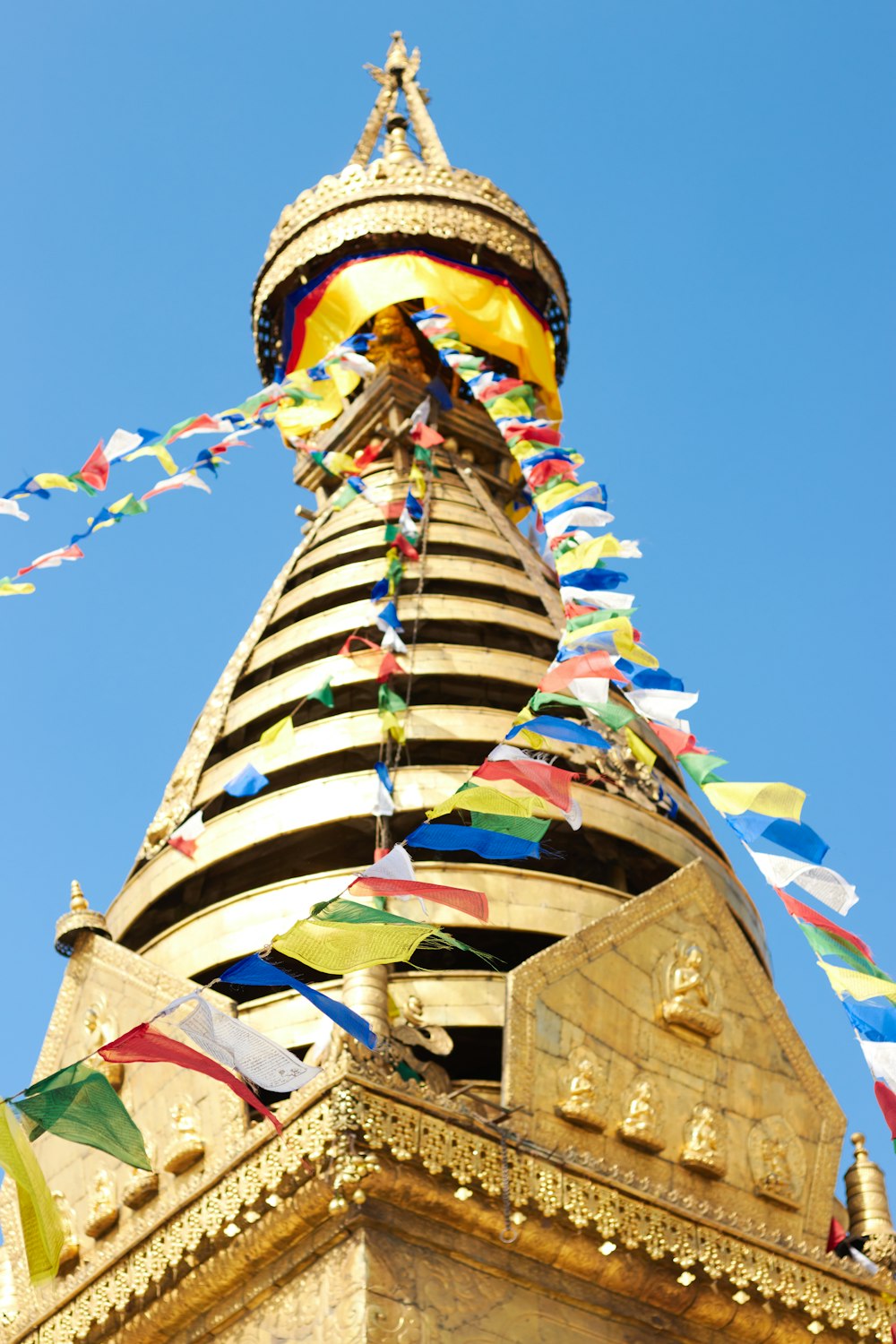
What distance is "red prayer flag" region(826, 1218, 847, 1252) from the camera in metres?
11.5

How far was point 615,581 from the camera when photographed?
1355 centimetres

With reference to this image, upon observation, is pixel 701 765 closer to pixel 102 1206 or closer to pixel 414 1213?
pixel 414 1213

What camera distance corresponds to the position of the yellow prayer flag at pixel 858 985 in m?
9.45

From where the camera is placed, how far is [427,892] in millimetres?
9133

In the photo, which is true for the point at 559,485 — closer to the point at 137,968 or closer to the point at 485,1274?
the point at 137,968

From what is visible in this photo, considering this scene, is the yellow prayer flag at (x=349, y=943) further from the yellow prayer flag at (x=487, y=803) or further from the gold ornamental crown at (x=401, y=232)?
the gold ornamental crown at (x=401, y=232)

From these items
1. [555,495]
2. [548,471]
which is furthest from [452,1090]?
[548,471]

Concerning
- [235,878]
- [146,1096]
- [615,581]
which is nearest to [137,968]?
[146,1096]

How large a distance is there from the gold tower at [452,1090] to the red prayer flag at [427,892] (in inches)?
45.9

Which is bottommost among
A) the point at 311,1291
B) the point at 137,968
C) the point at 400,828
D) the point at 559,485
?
the point at 311,1291

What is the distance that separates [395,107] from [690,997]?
633 inches

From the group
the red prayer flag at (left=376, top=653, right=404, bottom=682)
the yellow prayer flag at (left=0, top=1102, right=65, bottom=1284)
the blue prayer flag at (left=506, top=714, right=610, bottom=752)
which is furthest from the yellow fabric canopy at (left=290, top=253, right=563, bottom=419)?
the yellow prayer flag at (left=0, top=1102, right=65, bottom=1284)

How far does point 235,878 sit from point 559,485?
4101 mm

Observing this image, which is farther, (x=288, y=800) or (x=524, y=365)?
(x=524, y=365)
